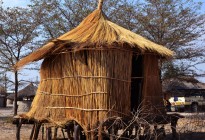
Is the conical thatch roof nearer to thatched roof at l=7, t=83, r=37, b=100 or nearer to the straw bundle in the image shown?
the straw bundle

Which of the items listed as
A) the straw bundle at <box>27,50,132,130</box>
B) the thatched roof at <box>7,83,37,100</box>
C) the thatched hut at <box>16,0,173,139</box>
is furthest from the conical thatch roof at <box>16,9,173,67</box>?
the thatched roof at <box>7,83,37,100</box>

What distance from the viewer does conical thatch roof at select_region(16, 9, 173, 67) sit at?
1048 centimetres

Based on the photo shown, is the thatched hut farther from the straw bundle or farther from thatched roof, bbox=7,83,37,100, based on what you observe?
thatched roof, bbox=7,83,37,100

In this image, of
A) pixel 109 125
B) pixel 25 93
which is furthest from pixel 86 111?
pixel 25 93

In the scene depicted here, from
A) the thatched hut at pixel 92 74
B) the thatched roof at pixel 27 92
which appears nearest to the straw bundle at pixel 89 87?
the thatched hut at pixel 92 74

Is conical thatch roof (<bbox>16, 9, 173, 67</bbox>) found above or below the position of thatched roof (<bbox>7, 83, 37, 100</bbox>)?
above

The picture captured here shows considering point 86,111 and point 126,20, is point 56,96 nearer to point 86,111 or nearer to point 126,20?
point 86,111

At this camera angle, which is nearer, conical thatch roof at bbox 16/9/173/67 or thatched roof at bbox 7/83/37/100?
conical thatch roof at bbox 16/9/173/67

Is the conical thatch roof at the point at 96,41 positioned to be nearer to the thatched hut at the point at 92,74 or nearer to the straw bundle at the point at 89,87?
the thatched hut at the point at 92,74

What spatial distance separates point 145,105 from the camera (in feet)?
37.8

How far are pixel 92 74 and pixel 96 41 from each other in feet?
3.07

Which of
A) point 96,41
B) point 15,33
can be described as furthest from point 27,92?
point 96,41

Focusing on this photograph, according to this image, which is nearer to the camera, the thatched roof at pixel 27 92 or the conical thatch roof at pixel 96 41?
the conical thatch roof at pixel 96 41

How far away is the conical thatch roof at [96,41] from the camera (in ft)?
34.4
